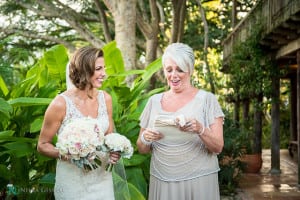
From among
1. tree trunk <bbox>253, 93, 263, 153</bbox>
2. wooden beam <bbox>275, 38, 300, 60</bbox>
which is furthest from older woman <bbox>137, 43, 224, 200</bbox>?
tree trunk <bbox>253, 93, 263, 153</bbox>

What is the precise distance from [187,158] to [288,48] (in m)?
7.90

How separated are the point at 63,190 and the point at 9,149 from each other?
1.48 meters

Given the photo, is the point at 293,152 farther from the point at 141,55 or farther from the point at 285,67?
the point at 141,55

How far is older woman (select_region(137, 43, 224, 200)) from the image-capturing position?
3.06 meters

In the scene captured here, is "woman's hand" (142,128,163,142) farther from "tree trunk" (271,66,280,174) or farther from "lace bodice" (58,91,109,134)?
"tree trunk" (271,66,280,174)

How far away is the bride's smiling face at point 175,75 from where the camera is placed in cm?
306

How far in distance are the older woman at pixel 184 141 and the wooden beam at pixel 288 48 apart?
7.02m

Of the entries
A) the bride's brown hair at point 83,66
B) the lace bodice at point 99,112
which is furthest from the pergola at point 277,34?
the bride's brown hair at point 83,66

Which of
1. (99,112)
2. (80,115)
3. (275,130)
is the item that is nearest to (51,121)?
(80,115)

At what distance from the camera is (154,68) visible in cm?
554

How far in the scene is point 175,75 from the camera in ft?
10.0

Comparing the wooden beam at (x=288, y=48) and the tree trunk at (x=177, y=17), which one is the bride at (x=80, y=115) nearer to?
the wooden beam at (x=288, y=48)

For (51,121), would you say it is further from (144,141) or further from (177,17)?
(177,17)

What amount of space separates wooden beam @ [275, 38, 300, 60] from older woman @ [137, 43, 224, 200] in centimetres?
702
